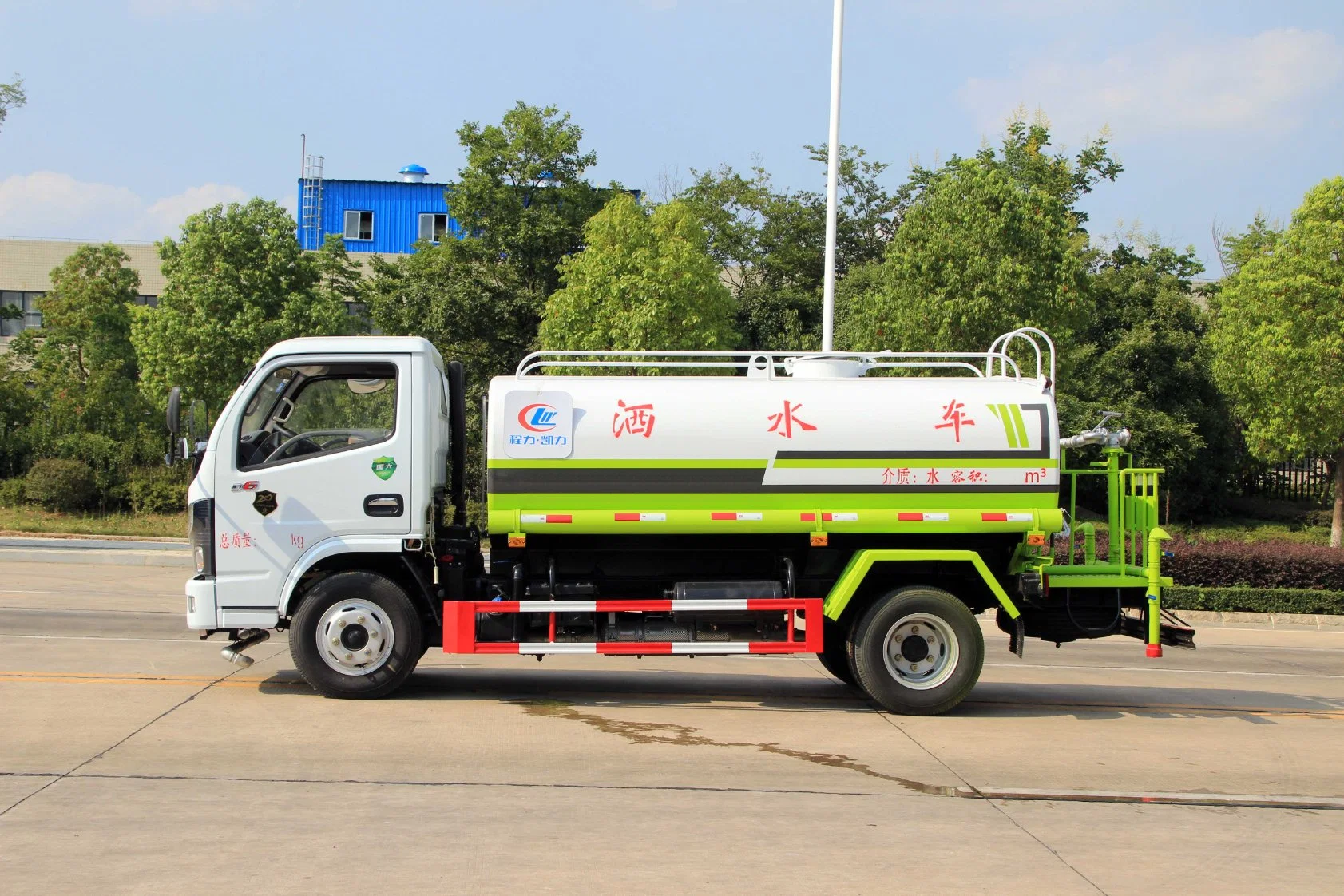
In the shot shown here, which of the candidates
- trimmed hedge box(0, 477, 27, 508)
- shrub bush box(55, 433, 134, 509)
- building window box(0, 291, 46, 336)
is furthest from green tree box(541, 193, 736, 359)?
building window box(0, 291, 46, 336)

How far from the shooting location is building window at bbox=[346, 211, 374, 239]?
176 feet

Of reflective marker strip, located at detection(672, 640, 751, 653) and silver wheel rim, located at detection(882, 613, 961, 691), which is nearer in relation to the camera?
reflective marker strip, located at detection(672, 640, 751, 653)

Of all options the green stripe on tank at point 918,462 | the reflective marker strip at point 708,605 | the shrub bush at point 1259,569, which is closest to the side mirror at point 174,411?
the reflective marker strip at point 708,605

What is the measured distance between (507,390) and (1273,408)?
24489mm

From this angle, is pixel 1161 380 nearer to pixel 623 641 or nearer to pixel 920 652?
pixel 920 652

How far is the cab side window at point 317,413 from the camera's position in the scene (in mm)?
9258

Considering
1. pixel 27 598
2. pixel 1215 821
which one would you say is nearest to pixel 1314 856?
pixel 1215 821

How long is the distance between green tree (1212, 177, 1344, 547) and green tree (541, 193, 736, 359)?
12621 mm

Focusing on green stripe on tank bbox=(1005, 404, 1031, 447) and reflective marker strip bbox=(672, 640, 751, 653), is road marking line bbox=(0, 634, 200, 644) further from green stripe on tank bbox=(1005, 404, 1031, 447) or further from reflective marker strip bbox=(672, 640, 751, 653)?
green stripe on tank bbox=(1005, 404, 1031, 447)

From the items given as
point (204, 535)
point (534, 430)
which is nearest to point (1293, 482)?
point (534, 430)

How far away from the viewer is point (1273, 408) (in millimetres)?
28234

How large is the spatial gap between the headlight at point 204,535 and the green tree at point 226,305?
78.4 feet

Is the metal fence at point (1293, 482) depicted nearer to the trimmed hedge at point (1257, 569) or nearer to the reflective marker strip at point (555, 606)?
the trimmed hedge at point (1257, 569)

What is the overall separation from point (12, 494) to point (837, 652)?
32.0 metres
